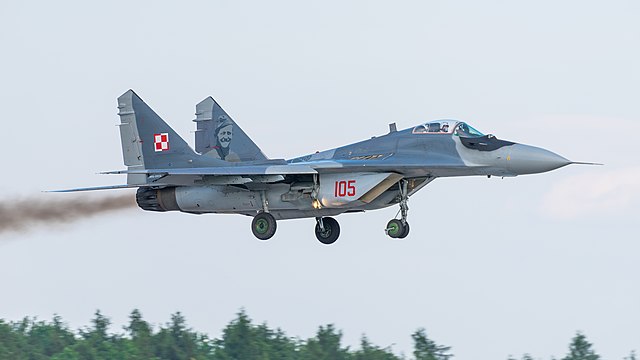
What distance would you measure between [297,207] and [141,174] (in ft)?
12.3

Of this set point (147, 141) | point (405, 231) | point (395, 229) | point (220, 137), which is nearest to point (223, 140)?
point (220, 137)

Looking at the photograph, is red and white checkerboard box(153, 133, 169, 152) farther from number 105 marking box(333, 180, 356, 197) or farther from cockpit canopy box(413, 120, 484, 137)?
cockpit canopy box(413, 120, 484, 137)

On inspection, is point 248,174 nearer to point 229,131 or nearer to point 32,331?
point 229,131

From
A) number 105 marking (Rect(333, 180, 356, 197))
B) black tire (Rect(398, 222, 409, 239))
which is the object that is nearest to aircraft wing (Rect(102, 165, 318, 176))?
number 105 marking (Rect(333, 180, 356, 197))

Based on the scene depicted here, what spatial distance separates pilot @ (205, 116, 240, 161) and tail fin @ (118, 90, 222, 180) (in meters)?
2.19

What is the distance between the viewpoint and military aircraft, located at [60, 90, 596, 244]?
31.8m

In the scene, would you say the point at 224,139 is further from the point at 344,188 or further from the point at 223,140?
the point at 344,188

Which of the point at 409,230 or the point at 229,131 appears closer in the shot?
the point at 409,230

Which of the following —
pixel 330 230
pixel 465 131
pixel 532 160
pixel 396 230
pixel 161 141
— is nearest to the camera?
pixel 532 160

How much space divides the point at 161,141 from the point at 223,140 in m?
2.53

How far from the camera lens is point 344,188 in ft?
107

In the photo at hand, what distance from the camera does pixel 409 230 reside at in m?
32.3

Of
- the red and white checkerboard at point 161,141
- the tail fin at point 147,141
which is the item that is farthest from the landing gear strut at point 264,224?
the red and white checkerboard at point 161,141

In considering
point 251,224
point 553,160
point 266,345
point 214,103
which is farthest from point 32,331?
point 553,160
